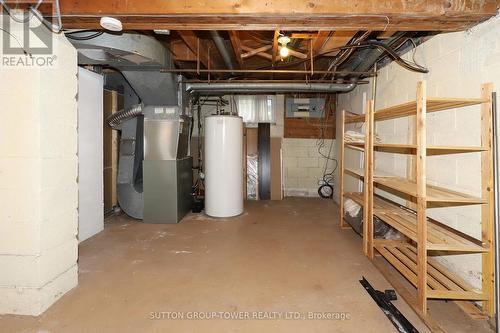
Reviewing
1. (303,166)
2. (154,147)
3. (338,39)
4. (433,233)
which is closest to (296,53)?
(338,39)

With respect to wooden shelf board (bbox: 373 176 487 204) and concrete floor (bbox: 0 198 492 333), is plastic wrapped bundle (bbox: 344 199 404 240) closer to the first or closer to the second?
concrete floor (bbox: 0 198 492 333)

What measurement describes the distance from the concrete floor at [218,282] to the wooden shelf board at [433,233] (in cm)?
46

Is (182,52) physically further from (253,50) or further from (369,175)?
(369,175)

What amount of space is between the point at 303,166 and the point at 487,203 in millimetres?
3930

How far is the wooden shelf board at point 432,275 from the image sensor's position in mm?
1664

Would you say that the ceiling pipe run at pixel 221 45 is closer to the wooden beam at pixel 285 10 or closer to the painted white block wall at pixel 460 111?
the wooden beam at pixel 285 10

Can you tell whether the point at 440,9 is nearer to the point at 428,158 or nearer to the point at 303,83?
the point at 428,158

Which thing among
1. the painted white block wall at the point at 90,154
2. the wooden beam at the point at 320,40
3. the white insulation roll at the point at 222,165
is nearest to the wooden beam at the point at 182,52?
the white insulation roll at the point at 222,165

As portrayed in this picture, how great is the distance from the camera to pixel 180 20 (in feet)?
5.74

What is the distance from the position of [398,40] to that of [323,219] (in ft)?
7.87

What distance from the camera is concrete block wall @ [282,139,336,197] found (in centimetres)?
555

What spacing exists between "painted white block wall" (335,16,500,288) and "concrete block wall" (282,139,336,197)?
9.72ft

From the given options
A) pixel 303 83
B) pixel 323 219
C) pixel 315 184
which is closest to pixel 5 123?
pixel 303 83

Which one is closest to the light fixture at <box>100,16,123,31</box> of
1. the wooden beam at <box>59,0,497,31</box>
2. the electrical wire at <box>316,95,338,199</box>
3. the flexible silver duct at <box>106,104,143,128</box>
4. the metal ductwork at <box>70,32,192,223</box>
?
the wooden beam at <box>59,0,497,31</box>
